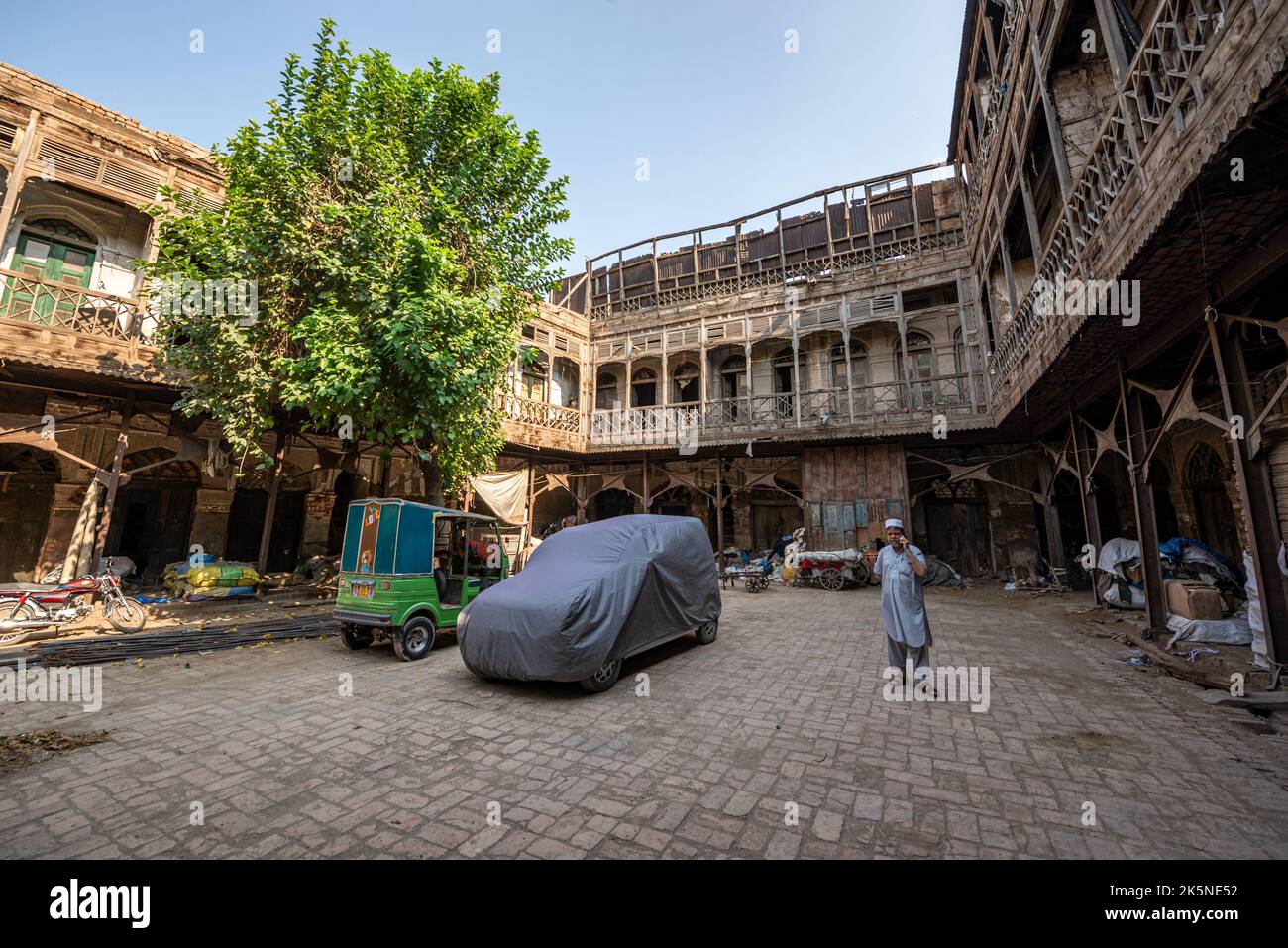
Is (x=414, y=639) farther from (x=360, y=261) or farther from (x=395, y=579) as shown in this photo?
(x=360, y=261)

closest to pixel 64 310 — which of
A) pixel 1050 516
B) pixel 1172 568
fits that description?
pixel 1172 568

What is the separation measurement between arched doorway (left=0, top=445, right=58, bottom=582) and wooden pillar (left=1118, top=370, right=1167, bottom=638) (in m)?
21.1

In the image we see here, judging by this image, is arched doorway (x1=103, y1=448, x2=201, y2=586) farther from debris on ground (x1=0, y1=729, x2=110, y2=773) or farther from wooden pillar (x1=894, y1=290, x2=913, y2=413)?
wooden pillar (x1=894, y1=290, x2=913, y2=413)

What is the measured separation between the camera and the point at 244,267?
8.79m

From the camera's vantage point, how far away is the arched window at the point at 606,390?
21.4 m

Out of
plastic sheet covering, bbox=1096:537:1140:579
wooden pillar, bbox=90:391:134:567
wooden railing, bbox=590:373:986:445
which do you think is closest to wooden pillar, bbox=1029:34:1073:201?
wooden railing, bbox=590:373:986:445

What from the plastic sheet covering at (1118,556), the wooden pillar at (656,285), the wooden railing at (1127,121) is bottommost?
the plastic sheet covering at (1118,556)

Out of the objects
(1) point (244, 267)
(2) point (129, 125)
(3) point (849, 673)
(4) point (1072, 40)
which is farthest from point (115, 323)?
(4) point (1072, 40)

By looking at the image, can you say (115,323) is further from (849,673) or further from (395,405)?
(849,673)

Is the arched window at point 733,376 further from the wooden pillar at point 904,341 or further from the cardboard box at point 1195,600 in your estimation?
the cardboard box at point 1195,600

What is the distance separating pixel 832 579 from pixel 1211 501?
8.17 m

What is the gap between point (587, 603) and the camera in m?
5.32

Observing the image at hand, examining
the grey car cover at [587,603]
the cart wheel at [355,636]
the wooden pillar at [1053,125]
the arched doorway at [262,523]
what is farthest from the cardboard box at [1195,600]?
the arched doorway at [262,523]

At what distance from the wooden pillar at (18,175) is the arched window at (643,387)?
53.2 feet
